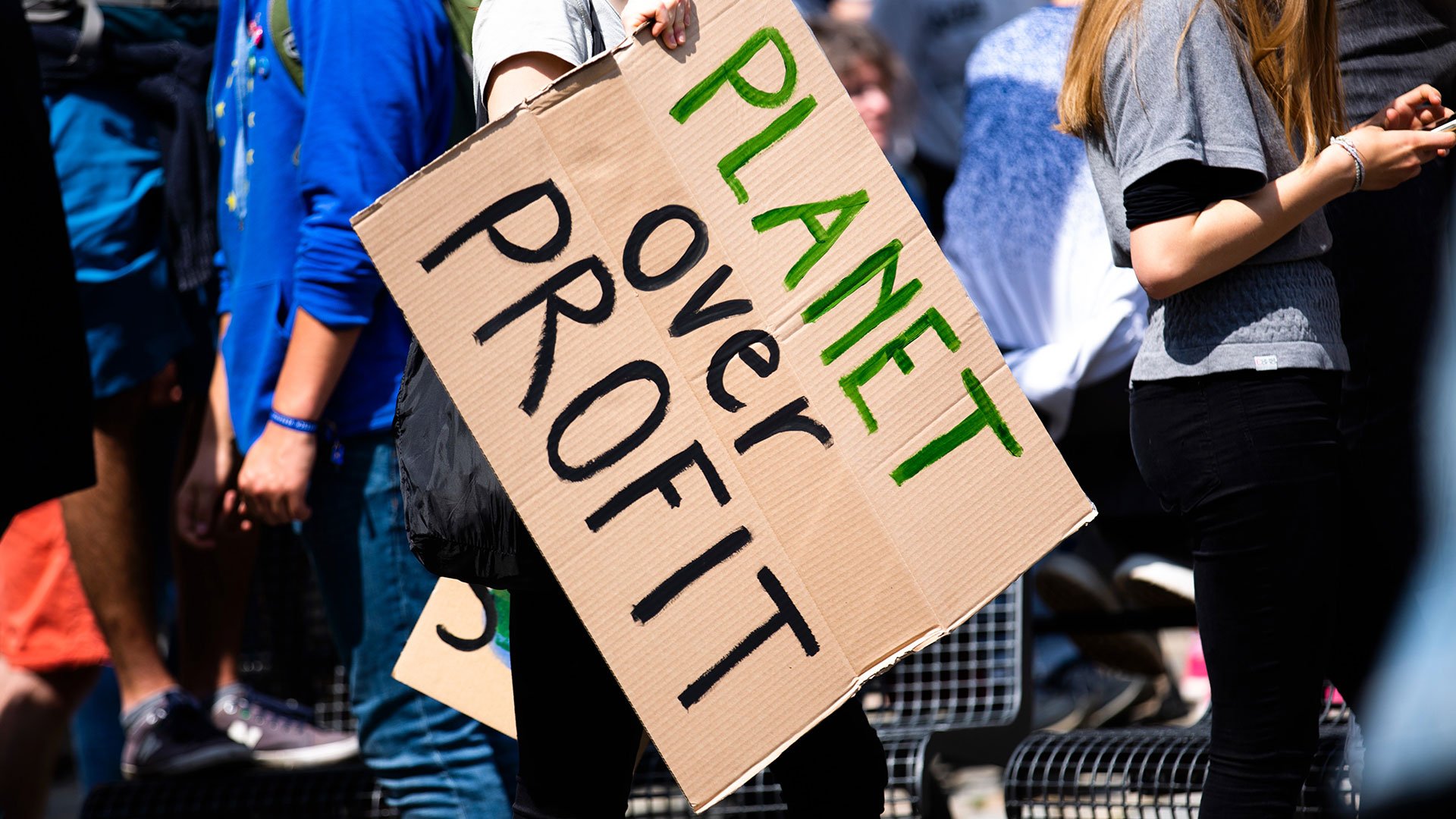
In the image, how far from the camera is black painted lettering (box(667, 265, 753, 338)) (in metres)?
1.53

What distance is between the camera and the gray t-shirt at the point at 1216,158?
1.64m

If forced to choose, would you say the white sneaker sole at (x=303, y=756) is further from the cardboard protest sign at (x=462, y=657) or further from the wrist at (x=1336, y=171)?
the wrist at (x=1336, y=171)

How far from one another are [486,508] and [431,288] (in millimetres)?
251

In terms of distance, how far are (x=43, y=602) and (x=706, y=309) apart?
2118 mm

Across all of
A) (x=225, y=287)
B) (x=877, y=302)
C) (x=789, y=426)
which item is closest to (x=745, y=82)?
(x=877, y=302)

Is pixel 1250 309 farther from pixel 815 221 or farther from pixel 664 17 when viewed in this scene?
pixel 664 17

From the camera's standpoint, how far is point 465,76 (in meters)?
2.23

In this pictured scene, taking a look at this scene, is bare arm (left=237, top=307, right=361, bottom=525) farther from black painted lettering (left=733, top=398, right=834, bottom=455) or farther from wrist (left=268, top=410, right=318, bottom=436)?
black painted lettering (left=733, top=398, right=834, bottom=455)

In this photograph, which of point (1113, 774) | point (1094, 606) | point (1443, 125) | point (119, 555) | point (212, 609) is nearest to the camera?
point (1443, 125)

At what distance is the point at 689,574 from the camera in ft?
4.96

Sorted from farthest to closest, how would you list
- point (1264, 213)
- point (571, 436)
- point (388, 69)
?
point (388, 69) → point (1264, 213) → point (571, 436)

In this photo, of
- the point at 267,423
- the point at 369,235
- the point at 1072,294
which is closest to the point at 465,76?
the point at 267,423

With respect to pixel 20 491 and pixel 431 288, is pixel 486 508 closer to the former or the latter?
pixel 431 288

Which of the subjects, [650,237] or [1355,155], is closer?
[650,237]
